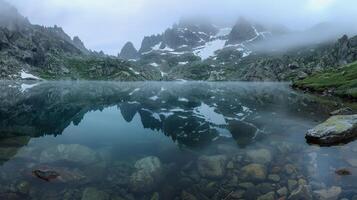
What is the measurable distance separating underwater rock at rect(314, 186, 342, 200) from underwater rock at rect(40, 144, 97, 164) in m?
18.8

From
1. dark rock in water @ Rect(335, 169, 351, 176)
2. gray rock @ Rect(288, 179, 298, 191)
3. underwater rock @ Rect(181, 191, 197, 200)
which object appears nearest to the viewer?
underwater rock @ Rect(181, 191, 197, 200)

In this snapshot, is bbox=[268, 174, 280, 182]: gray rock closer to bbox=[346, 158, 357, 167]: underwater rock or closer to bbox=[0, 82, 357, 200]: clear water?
bbox=[0, 82, 357, 200]: clear water

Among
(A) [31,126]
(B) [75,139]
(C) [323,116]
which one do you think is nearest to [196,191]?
(B) [75,139]

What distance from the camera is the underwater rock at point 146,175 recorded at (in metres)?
23.5

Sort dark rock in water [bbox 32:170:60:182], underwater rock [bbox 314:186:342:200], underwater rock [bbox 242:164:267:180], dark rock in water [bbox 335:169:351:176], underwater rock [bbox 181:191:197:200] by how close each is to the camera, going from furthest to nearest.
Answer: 1. dark rock in water [bbox 335:169:351:176]
2. underwater rock [bbox 242:164:267:180]
3. dark rock in water [bbox 32:170:60:182]
4. underwater rock [bbox 314:186:342:200]
5. underwater rock [bbox 181:191:197:200]

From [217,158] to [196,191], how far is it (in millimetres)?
7942

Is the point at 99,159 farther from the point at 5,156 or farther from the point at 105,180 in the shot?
the point at 5,156

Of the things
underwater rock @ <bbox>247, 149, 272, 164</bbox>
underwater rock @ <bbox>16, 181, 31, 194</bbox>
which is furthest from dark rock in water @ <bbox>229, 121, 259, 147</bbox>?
underwater rock @ <bbox>16, 181, 31, 194</bbox>

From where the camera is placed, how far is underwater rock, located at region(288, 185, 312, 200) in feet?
71.1

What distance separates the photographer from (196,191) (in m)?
22.8

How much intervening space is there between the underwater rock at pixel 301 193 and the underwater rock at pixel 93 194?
489 inches

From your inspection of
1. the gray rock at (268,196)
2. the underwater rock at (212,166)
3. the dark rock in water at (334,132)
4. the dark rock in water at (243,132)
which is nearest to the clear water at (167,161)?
the underwater rock at (212,166)

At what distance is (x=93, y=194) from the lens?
21797 mm

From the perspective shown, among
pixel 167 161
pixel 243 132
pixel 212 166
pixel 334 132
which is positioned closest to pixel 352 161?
pixel 334 132
